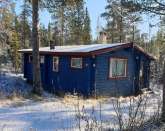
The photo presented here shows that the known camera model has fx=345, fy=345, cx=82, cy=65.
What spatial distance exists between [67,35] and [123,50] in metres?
32.9

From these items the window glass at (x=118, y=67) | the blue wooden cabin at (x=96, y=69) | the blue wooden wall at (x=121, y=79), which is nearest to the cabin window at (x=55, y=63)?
the blue wooden cabin at (x=96, y=69)

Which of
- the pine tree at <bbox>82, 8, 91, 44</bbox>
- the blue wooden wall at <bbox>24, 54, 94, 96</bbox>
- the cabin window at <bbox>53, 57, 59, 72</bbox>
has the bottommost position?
the blue wooden wall at <bbox>24, 54, 94, 96</bbox>

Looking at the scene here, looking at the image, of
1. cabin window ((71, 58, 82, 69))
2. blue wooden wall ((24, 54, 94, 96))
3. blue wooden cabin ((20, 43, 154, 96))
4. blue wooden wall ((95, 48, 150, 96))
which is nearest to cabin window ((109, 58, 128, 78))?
blue wooden cabin ((20, 43, 154, 96))

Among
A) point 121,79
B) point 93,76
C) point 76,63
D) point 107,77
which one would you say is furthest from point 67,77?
point 121,79

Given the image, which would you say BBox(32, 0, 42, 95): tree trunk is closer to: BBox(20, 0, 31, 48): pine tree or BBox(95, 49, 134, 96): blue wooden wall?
BBox(95, 49, 134, 96): blue wooden wall

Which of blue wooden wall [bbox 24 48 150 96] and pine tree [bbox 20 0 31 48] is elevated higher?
pine tree [bbox 20 0 31 48]

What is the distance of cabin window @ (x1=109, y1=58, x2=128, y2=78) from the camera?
19448 millimetres

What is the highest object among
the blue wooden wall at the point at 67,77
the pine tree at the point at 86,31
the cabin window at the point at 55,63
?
the pine tree at the point at 86,31

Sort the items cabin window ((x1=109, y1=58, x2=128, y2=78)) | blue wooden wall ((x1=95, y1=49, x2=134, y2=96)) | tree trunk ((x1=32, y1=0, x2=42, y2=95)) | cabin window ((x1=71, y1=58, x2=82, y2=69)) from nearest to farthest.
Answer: tree trunk ((x1=32, y1=0, x2=42, y2=95)) < blue wooden wall ((x1=95, y1=49, x2=134, y2=96)) < cabin window ((x1=71, y1=58, x2=82, y2=69)) < cabin window ((x1=109, y1=58, x2=128, y2=78))

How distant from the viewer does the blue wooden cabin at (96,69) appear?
18375 mm

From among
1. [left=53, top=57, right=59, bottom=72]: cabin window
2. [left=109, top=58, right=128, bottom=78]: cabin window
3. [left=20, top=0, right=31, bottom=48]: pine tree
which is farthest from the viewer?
[left=20, top=0, right=31, bottom=48]: pine tree

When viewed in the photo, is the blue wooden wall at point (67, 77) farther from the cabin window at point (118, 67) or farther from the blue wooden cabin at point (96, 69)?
the cabin window at point (118, 67)

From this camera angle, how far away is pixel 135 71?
21.0m

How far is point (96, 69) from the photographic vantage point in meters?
18.5
